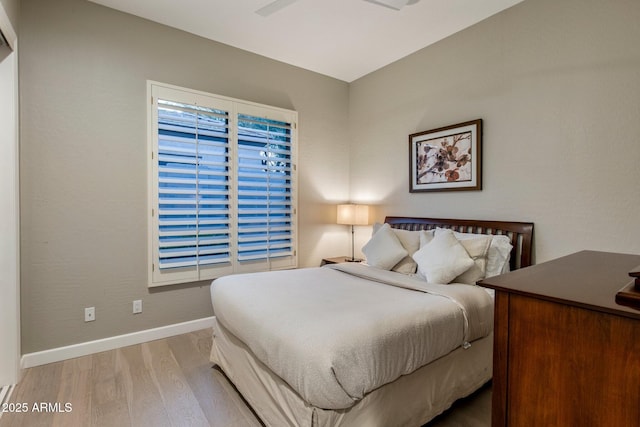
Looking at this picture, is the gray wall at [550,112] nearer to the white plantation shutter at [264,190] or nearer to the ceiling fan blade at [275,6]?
the white plantation shutter at [264,190]

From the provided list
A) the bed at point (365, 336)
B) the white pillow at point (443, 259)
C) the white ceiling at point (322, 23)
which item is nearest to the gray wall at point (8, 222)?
the white ceiling at point (322, 23)

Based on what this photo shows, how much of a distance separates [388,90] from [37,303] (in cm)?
410

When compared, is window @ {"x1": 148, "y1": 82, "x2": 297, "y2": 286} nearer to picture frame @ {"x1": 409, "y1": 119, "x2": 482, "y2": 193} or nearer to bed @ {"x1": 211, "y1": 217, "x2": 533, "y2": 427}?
bed @ {"x1": 211, "y1": 217, "x2": 533, "y2": 427}

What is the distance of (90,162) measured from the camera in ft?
9.11

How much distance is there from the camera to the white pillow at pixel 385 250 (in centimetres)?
295

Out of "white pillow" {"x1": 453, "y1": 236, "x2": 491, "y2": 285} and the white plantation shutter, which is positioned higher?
the white plantation shutter

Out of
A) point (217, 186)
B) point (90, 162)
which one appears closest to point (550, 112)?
point (217, 186)

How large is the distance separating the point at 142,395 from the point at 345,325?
1596 mm

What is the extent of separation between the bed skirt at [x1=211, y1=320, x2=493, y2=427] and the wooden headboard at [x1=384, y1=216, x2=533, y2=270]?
2.83ft

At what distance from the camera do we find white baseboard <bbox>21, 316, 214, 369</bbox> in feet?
8.46

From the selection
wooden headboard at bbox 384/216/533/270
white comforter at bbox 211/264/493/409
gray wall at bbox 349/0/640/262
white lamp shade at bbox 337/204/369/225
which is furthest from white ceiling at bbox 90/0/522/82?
white comforter at bbox 211/264/493/409

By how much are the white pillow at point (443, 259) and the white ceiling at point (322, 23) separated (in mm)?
2001

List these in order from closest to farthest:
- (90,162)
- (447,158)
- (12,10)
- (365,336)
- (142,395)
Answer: (365,336), (142,395), (12,10), (90,162), (447,158)

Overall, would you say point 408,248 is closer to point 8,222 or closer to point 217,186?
point 217,186
